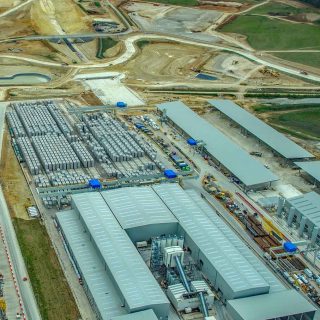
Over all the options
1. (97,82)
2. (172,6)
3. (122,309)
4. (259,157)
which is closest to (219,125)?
(259,157)

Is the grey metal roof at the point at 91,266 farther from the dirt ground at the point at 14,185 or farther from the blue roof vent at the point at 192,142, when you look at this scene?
the blue roof vent at the point at 192,142

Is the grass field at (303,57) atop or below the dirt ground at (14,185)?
atop

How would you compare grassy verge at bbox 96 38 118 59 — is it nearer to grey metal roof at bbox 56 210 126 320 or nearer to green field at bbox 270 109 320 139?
green field at bbox 270 109 320 139

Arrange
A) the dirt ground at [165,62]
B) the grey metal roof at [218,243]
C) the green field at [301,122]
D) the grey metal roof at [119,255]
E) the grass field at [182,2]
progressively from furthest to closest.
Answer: the grass field at [182,2], the dirt ground at [165,62], the green field at [301,122], the grey metal roof at [218,243], the grey metal roof at [119,255]

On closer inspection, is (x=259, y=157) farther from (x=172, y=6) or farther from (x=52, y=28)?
(x=172, y=6)

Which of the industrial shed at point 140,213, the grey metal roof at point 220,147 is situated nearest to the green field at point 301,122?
the grey metal roof at point 220,147

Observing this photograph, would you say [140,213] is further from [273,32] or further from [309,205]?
[273,32]

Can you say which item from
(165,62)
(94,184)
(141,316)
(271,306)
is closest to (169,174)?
(94,184)

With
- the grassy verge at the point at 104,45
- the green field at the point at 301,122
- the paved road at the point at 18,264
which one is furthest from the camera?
the grassy verge at the point at 104,45
